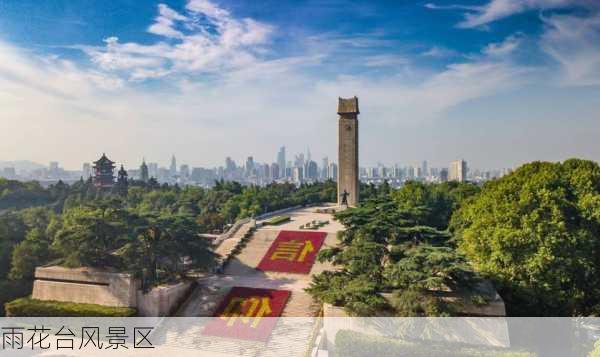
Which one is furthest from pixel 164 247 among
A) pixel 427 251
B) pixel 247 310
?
pixel 427 251

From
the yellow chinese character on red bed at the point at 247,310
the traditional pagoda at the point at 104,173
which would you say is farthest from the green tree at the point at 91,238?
the traditional pagoda at the point at 104,173

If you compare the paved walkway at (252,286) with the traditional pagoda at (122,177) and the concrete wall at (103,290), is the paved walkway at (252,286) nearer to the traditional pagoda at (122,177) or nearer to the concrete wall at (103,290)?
the concrete wall at (103,290)

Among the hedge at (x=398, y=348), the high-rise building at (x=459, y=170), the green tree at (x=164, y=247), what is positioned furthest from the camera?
the high-rise building at (x=459, y=170)

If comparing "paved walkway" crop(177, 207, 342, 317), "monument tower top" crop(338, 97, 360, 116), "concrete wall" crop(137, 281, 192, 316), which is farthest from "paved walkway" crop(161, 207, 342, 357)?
"monument tower top" crop(338, 97, 360, 116)

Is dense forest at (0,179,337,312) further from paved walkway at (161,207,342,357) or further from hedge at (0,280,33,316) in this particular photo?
paved walkway at (161,207,342,357)

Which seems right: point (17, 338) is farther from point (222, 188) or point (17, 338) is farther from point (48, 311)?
point (222, 188)
